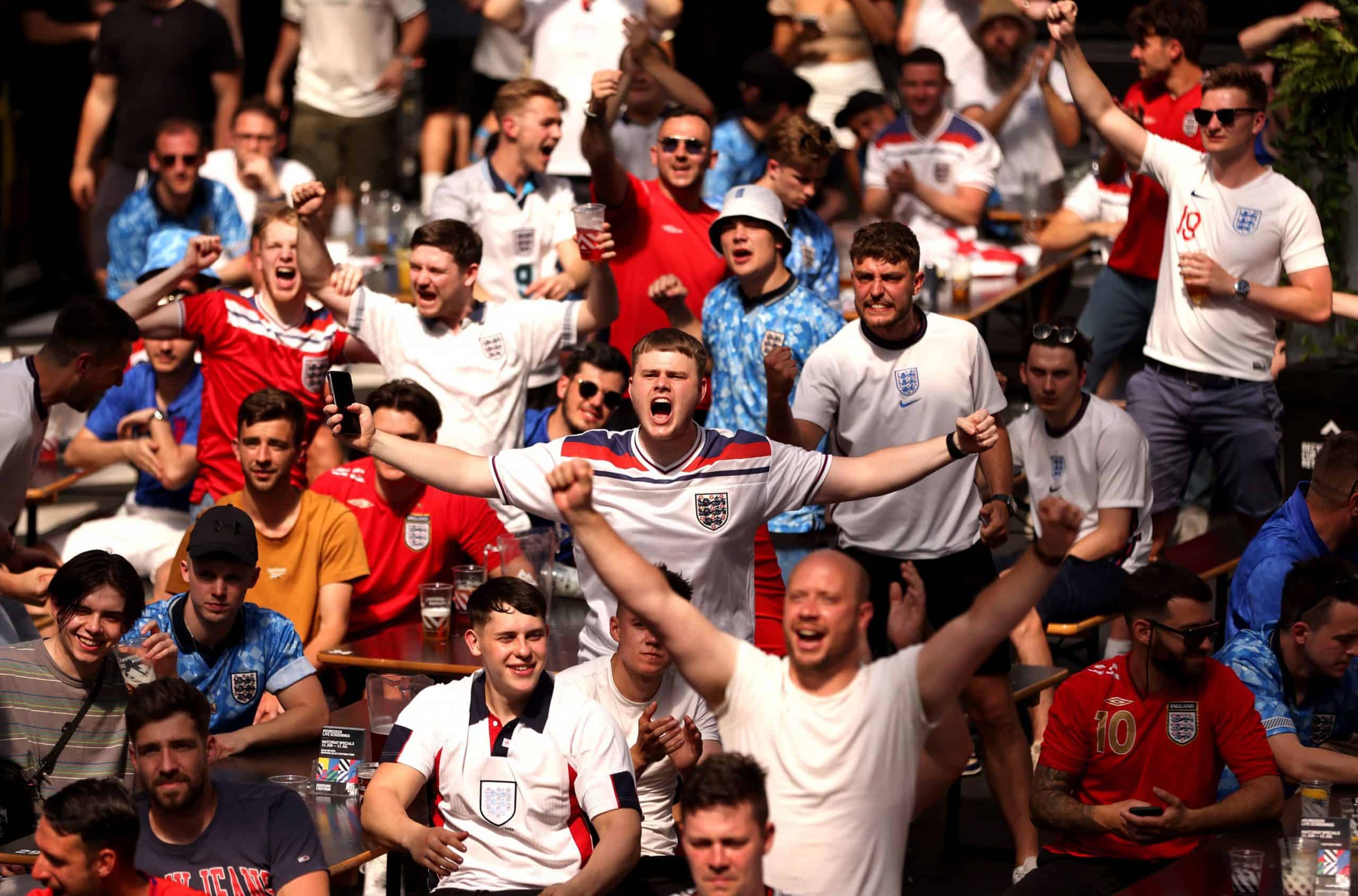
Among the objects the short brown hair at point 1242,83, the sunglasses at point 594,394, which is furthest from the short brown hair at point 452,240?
the short brown hair at point 1242,83

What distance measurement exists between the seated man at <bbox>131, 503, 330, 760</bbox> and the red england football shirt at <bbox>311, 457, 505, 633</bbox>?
889 mm

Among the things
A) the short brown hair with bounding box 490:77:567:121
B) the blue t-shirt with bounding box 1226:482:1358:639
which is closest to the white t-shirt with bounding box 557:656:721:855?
the blue t-shirt with bounding box 1226:482:1358:639

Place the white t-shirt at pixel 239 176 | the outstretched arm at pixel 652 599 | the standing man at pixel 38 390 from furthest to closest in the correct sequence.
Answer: the white t-shirt at pixel 239 176
the standing man at pixel 38 390
the outstretched arm at pixel 652 599

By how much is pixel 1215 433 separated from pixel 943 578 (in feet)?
6.20

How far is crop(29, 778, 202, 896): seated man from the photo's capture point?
13.1ft

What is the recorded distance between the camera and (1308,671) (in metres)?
5.58

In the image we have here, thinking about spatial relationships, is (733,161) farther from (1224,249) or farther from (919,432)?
(919,432)

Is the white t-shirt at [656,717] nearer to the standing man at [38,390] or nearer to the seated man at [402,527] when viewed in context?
the seated man at [402,527]

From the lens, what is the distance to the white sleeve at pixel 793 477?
17.1 ft

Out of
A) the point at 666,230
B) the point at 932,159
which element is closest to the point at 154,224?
the point at 666,230

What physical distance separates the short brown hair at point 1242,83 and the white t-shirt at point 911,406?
163cm

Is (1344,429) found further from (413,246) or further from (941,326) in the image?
(413,246)

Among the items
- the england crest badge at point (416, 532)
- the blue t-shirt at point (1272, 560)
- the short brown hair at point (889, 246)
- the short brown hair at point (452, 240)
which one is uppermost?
the short brown hair at point (889, 246)

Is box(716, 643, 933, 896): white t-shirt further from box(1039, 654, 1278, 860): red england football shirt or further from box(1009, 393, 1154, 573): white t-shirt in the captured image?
box(1009, 393, 1154, 573): white t-shirt
